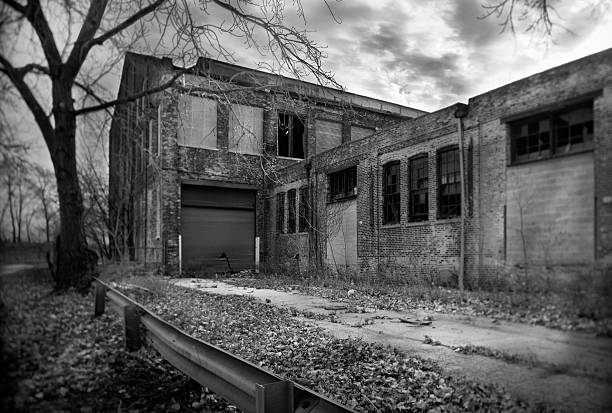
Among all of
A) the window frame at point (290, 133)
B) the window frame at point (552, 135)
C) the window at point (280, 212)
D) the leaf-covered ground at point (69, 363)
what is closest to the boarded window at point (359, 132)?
the window frame at point (290, 133)

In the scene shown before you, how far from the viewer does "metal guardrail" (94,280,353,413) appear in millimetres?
1419

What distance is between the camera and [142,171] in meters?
1.69

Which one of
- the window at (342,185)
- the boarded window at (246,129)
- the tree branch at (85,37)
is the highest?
the tree branch at (85,37)

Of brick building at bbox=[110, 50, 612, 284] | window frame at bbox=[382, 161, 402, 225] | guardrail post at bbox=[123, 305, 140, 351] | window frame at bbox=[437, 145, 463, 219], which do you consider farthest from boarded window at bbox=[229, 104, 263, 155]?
window frame at bbox=[437, 145, 463, 219]

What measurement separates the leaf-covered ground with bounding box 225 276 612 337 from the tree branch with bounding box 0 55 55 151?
94 centimetres

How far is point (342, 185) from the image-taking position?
1.39 meters

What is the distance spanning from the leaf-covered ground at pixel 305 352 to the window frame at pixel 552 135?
933 mm

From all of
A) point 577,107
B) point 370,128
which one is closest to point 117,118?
point 370,128

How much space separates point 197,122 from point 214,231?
444 mm

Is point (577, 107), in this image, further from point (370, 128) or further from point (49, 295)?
point (49, 295)

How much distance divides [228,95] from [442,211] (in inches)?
42.5

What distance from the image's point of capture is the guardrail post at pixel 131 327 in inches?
67.7

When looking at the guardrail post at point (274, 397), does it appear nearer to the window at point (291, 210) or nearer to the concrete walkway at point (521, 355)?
the concrete walkway at point (521, 355)

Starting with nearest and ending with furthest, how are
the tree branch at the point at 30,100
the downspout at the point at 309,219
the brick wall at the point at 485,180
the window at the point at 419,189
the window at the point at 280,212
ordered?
1. the brick wall at the point at 485,180
2. the tree branch at the point at 30,100
3. the window at the point at 419,189
4. the downspout at the point at 309,219
5. the window at the point at 280,212
